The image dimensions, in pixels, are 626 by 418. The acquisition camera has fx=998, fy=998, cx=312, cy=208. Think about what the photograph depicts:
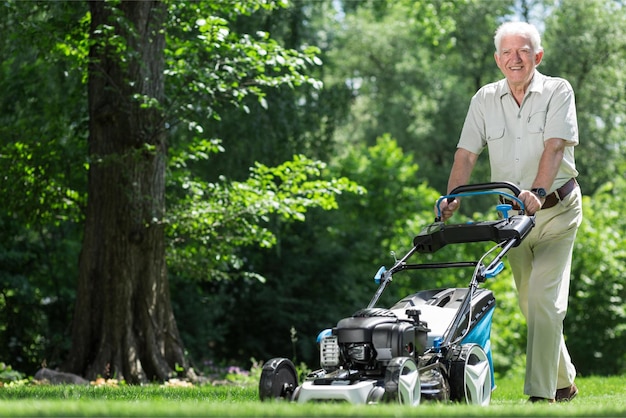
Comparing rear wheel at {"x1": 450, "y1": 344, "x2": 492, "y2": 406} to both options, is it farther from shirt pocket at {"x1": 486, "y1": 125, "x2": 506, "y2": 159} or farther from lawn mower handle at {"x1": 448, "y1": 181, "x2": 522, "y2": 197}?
shirt pocket at {"x1": 486, "y1": 125, "x2": 506, "y2": 159}

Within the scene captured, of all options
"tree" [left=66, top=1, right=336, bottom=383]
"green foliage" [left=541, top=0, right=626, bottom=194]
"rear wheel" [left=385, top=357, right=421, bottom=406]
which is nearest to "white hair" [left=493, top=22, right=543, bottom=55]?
"rear wheel" [left=385, top=357, right=421, bottom=406]

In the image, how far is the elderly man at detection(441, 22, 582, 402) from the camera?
234 inches

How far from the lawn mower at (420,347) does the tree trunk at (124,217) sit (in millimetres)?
4598

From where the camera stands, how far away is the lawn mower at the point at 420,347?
4770 mm

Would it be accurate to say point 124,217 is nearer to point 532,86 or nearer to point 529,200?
point 532,86

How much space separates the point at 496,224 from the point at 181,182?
20.8ft

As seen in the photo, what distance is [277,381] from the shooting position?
5.11 metres

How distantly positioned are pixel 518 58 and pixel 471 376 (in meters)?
2.02

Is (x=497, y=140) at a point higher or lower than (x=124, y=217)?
lower

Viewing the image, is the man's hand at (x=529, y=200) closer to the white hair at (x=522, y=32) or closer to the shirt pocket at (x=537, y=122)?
the shirt pocket at (x=537, y=122)

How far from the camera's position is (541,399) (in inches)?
234

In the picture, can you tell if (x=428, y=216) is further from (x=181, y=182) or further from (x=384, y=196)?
(x=181, y=182)

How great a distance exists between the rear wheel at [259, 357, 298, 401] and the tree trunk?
4.86 meters

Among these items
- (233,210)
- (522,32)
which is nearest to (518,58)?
(522,32)
